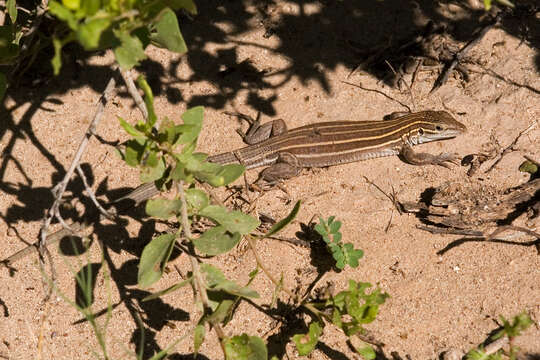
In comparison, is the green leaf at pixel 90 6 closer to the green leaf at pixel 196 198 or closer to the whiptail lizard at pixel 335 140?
the green leaf at pixel 196 198

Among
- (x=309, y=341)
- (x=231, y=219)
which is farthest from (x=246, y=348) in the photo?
(x=231, y=219)

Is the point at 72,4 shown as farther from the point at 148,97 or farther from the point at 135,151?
the point at 135,151

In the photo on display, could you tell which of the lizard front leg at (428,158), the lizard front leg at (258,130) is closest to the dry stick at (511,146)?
the lizard front leg at (428,158)

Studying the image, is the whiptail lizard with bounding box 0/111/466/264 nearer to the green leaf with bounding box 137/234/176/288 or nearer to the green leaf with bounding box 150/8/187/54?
the green leaf with bounding box 137/234/176/288

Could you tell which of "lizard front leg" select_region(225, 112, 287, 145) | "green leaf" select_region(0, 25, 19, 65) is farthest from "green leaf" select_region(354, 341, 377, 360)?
"green leaf" select_region(0, 25, 19, 65)

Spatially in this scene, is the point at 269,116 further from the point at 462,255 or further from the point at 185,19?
the point at 462,255

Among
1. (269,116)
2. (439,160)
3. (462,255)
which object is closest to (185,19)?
(269,116)
